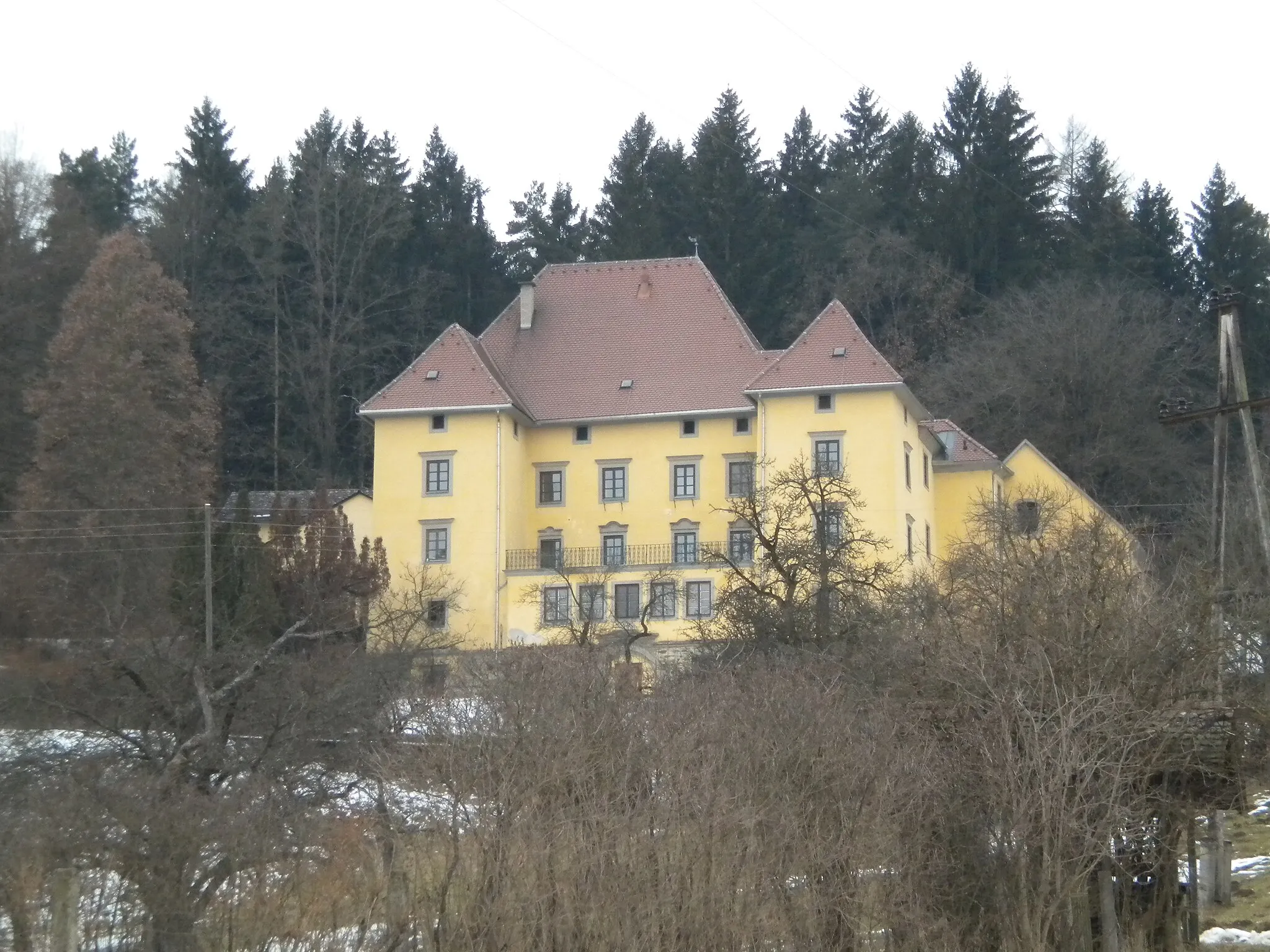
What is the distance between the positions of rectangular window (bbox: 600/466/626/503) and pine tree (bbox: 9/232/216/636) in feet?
43.1

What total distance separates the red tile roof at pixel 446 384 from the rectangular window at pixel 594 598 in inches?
262

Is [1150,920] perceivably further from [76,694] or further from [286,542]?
[286,542]

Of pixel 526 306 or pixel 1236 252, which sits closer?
pixel 526 306

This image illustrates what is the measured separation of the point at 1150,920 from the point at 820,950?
5.21 meters

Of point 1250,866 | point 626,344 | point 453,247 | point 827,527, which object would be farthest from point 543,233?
point 1250,866

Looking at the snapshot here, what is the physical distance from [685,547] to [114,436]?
60.4 feet

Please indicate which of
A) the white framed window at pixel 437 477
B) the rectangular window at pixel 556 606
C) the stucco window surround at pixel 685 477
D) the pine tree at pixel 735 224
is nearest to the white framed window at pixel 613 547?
the stucco window surround at pixel 685 477

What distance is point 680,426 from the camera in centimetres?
5925

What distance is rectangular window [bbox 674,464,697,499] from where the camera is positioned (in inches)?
2320

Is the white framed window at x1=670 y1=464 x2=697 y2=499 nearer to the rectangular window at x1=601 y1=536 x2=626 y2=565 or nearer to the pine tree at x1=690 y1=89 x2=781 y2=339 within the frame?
the rectangular window at x1=601 y1=536 x2=626 y2=565

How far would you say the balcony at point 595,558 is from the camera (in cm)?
5678

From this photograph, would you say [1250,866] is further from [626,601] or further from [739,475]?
[739,475]

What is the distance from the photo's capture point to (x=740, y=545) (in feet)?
186

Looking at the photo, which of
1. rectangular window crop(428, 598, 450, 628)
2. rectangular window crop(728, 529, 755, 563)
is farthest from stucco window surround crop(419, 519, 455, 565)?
rectangular window crop(728, 529, 755, 563)
